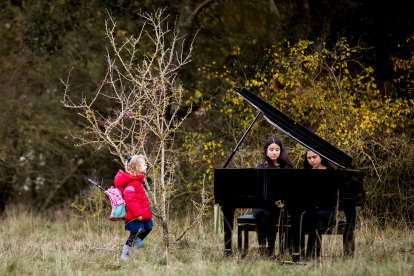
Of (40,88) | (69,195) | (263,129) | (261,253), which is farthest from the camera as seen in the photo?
(69,195)

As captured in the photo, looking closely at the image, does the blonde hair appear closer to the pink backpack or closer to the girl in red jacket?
the girl in red jacket

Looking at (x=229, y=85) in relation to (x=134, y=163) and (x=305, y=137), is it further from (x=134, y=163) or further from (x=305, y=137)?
(x=305, y=137)

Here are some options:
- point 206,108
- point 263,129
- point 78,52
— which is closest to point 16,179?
point 78,52

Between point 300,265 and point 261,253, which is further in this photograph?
point 261,253

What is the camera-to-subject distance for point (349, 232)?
8391 millimetres

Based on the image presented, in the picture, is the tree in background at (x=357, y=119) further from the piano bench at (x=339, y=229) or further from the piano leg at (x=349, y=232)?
the piano leg at (x=349, y=232)

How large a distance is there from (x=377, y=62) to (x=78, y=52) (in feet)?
21.1

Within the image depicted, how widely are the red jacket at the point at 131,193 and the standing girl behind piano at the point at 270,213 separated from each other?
48.7 inches

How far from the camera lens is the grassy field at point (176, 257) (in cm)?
748

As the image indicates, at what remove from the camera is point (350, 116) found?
41.8 feet

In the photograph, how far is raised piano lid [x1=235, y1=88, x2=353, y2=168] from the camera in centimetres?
799

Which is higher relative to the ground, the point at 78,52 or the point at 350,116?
the point at 78,52

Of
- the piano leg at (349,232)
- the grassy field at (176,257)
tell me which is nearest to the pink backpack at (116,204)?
the grassy field at (176,257)

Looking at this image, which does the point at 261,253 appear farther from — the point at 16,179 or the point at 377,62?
the point at 16,179
